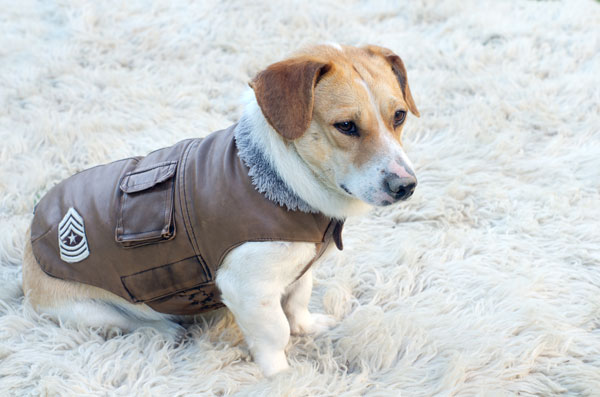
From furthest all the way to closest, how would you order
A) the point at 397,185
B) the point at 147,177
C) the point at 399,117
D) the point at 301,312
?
the point at 301,312, the point at 147,177, the point at 399,117, the point at 397,185

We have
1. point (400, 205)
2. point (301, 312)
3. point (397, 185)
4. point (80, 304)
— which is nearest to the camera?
point (397, 185)

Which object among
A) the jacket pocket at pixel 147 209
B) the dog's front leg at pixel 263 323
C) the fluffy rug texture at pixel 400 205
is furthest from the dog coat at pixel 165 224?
the fluffy rug texture at pixel 400 205

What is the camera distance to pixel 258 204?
1441 mm

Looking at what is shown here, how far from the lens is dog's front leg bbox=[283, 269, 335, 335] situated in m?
1.81

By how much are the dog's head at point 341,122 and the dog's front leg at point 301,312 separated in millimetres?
503

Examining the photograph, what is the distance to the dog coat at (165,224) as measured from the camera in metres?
1.45

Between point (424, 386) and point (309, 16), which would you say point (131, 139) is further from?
point (424, 386)

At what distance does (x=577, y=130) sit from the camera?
2740 millimetres

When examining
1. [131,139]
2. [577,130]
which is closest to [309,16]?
[131,139]

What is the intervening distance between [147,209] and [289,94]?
539mm

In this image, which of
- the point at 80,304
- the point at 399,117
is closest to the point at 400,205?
the point at 399,117

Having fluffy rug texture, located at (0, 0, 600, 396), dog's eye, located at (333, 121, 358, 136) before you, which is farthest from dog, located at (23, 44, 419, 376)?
fluffy rug texture, located at (0, 0, 600, 396)

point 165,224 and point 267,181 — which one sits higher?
point 267,181

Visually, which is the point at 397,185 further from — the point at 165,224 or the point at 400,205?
the point at 400,205
